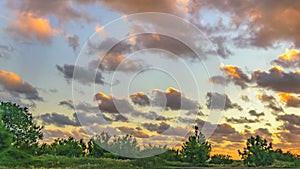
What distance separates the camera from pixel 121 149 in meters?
70.4

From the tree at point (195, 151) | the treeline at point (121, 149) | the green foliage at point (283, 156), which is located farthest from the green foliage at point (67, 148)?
the green foliage at point (283, 156)

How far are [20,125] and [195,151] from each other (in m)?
27.2

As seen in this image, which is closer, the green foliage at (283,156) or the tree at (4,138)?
the tree at (4,138)

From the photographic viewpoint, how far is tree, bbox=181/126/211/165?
72.5 meters

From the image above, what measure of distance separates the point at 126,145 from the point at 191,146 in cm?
1104

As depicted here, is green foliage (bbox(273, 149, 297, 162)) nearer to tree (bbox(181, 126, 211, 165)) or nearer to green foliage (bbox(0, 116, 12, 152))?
tree (bbox(181, 126, 211, 165))

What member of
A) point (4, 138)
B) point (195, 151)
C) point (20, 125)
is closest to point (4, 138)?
point (4, 138)

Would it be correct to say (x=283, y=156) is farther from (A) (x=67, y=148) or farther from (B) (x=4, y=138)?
(B) (x=4, y=138)

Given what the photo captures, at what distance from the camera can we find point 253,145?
74688mm

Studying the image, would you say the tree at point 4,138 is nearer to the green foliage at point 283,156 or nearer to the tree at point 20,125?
the tree at point 20,125

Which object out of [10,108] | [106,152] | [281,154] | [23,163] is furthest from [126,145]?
[281,154]

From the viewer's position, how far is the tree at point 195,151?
72.5m

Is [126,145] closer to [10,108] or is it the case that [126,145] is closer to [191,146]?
[191,146]

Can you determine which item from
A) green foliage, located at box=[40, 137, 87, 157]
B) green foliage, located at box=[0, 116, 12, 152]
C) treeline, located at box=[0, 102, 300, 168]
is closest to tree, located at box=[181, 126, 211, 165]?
treeline, located at box=[0, 102, 300, 168]
